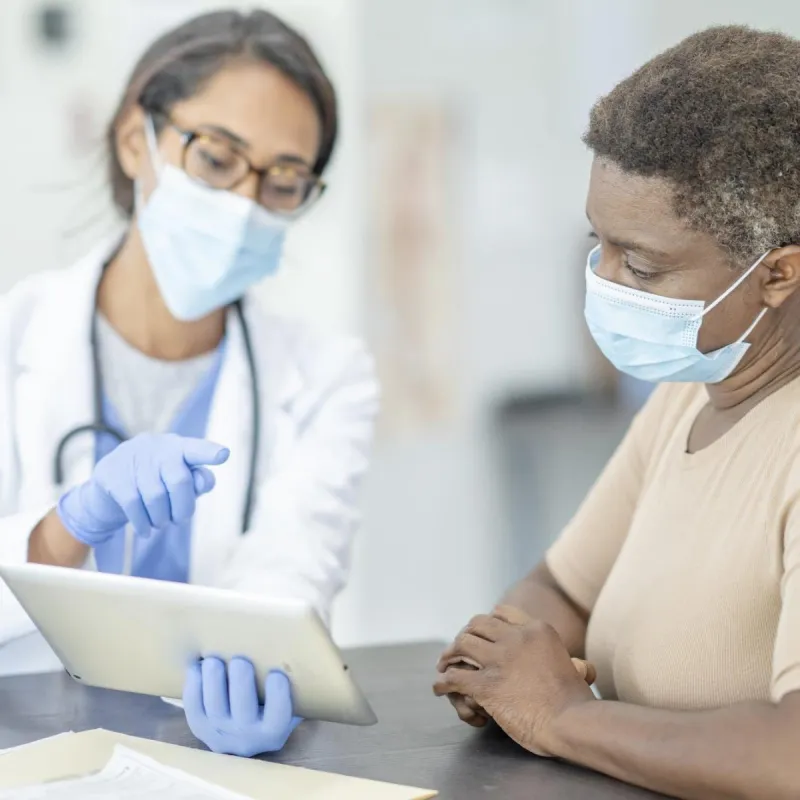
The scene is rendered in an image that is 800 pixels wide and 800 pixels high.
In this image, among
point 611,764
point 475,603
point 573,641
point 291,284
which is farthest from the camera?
point 475,603

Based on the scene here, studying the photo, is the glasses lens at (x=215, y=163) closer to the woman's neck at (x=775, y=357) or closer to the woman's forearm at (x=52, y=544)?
the woman's forearm at (x=52, y=544)

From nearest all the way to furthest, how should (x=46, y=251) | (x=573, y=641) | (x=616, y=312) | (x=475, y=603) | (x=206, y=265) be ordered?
(x=616, y=312) < (x=573, y=641) < (x=206, y=265) < (x=46, y=251) < (x=475, y=603)

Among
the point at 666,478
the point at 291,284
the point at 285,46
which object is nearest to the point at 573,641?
the point at 666,478

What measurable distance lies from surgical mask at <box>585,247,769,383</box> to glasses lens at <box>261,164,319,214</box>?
0.60 m

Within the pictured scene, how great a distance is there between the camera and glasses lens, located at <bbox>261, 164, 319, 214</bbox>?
1.70 meters

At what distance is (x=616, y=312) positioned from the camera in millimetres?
1221

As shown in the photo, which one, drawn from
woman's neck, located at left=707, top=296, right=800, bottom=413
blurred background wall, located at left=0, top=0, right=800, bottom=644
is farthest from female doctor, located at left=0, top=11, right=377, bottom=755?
blurred background wall, located at left=0, top=0, right=800, bottom=644

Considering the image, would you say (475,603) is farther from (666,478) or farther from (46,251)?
(666,478)

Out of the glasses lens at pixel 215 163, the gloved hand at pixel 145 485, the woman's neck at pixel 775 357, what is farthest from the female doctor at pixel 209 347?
the woman's neck at pixel 775 357

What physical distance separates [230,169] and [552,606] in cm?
76

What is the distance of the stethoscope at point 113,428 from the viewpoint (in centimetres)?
162

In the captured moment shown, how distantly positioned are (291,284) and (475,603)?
151cm

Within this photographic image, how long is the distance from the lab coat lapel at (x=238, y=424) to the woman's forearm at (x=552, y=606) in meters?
0.44

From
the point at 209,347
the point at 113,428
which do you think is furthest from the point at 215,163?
the point at 113,428
